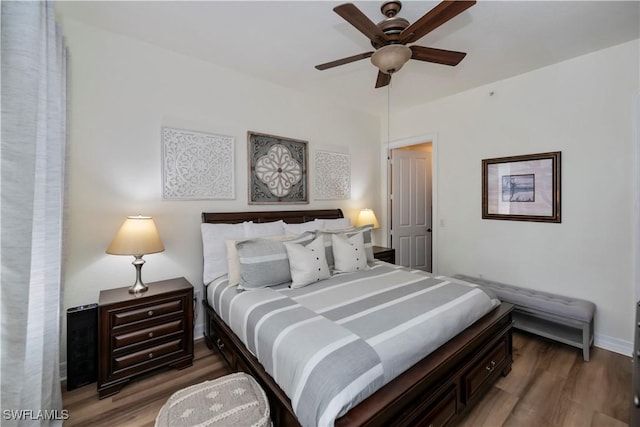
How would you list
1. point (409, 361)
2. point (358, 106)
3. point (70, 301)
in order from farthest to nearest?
point (358, 106), point (70, 301), point (409, 361)

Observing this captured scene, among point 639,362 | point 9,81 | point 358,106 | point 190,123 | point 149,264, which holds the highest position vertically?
point 358,106

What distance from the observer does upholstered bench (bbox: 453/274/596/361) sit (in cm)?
232

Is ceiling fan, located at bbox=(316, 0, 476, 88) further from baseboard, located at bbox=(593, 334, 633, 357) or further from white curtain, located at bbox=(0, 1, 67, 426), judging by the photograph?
baseboard, located at bbox=(593, 334, 633, 357)

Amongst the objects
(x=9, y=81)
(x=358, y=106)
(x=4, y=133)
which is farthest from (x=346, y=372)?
(x=358, y=106)

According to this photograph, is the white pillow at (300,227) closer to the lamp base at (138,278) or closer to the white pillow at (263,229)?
the white pillow at (263,229)

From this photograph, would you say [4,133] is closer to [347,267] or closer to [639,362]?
[347,267]

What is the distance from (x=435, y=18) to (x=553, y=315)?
2745mm

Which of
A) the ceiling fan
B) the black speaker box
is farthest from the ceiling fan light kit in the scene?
the black speaker box

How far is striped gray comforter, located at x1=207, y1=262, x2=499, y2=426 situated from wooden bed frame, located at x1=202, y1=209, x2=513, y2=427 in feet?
0.18

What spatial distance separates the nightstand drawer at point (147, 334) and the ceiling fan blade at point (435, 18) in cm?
275

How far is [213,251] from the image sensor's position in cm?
253

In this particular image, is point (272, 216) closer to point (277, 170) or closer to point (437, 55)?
point (277, 170)

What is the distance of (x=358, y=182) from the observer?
4.22m

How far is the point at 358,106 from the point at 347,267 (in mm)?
2629
